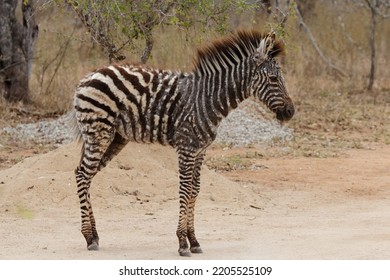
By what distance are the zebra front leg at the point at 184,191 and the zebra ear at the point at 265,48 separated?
118 centimetres

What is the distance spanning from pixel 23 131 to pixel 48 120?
873 mm

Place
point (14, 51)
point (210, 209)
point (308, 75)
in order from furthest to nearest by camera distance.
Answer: point (308, 75)
point (14, 51)
point (210, 209)

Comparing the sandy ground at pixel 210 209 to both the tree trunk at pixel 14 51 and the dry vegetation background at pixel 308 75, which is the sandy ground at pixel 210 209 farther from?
the tree trunk at pixel 14 51

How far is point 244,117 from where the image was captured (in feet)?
Result: 55.9

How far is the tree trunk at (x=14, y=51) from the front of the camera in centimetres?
1725

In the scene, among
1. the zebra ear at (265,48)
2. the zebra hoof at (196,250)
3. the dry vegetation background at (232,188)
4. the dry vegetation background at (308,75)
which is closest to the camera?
the zebra hoof at (196,250)

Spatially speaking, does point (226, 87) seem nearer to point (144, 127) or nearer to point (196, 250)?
point (144, 127)

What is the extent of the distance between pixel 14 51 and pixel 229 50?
9500 millimetres

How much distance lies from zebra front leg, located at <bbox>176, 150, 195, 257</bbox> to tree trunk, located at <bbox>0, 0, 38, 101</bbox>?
951cm

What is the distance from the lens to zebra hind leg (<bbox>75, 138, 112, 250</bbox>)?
8.74 m

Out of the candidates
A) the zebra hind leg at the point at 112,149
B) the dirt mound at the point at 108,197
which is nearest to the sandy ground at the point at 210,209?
the dirt mound at the point at 108,197

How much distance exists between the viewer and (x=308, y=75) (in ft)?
68.3

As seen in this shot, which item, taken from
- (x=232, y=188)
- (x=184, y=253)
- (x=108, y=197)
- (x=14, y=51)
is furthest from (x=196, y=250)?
(x=14, y=51)

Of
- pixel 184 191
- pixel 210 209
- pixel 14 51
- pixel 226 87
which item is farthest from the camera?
pixel 14 51
